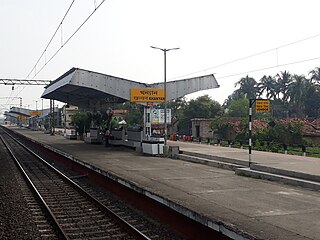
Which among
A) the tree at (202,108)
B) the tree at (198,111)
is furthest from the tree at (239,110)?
the tree at (202,108)

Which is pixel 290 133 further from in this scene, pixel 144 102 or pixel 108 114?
pixel 108 114

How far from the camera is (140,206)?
1102cm

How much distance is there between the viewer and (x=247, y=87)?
94.8 m

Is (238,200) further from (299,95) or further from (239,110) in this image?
(299,95)

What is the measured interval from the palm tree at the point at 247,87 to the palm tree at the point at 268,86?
2.51 m

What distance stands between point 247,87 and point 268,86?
22.7 feet

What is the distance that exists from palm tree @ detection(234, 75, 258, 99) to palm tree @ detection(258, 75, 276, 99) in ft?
8.23

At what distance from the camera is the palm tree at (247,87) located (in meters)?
93.3

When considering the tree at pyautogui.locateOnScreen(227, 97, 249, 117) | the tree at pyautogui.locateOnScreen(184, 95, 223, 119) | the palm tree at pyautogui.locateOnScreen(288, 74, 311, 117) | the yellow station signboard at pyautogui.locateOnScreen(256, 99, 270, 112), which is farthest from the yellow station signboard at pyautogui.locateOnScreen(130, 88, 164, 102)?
the palm tree at pyautogui.locateOnScreen(288, 74, 311, 117)

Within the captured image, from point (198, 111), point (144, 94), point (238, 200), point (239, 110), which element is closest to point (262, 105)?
point (238, 200)

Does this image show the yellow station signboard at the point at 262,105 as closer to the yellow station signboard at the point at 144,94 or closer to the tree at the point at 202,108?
the yellow station signboard at the point at 144,94

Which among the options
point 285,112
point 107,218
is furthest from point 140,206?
point 285,112

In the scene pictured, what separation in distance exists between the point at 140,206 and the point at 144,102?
662 inches

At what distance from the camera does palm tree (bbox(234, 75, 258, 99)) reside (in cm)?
9331
